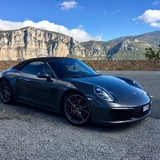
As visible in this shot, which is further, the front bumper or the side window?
the side window

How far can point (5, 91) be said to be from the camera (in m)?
5.59

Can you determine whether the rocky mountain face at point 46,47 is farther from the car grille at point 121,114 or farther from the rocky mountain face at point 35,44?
the car grille at point 121,114

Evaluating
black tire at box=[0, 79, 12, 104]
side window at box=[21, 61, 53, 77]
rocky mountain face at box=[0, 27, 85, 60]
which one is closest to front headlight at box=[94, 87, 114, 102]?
side window at box=[21, 61, 53, 77]

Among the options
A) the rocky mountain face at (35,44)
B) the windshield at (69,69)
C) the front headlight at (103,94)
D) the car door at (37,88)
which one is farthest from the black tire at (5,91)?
the rocky mountain face at (35,44)

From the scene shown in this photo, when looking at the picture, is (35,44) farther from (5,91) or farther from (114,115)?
(114,115)

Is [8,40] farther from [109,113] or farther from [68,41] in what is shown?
[109,113]

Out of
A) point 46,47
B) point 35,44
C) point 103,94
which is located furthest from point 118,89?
point 46,47

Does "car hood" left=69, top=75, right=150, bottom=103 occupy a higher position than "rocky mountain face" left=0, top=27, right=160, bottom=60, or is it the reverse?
"rocky mountain face" left=0, top=27, right=160, bottom=60

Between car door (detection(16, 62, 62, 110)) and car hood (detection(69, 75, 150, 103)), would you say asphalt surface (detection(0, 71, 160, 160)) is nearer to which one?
car door (detection(16, 62, 62, 110))

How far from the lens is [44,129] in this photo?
151 inches

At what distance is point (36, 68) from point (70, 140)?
7.29 ft

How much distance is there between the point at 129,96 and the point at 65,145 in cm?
153

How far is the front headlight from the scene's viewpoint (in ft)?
12.4

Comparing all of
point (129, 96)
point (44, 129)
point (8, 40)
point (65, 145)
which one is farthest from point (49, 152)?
point (8, 40)
